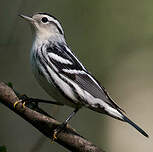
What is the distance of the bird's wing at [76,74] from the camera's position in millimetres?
4828

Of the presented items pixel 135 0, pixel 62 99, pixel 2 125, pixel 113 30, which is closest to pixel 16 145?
pixel 2 125

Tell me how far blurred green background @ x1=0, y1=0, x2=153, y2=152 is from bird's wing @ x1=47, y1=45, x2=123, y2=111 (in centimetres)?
134

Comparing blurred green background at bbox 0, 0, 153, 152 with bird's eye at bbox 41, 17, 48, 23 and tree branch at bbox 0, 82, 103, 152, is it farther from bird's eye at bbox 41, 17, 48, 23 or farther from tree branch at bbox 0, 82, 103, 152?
tree branch at bbox 0, 82, 103, 152

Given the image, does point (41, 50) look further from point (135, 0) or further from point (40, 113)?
point (135, 0)

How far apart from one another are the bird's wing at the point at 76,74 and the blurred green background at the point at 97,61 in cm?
134

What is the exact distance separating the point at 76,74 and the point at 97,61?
248cm

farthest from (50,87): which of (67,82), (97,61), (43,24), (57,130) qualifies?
(97,61)

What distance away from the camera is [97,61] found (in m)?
7.33

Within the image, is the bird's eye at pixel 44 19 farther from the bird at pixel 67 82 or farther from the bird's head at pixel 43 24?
the bird at pixel 67 82

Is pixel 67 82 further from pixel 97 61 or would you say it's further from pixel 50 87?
pixel 97 61

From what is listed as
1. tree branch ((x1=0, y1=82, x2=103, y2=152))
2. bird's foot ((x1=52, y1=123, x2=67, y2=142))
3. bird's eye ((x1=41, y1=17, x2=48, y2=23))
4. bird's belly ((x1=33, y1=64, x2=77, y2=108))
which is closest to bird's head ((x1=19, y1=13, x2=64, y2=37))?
bird's eye ((x1=41, y1=17, x2=48, y2=23))

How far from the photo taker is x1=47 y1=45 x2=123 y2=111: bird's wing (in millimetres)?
4828

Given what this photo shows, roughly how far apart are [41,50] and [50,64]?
9.5 inches

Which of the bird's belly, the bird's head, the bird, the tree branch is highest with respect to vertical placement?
the bird's head
